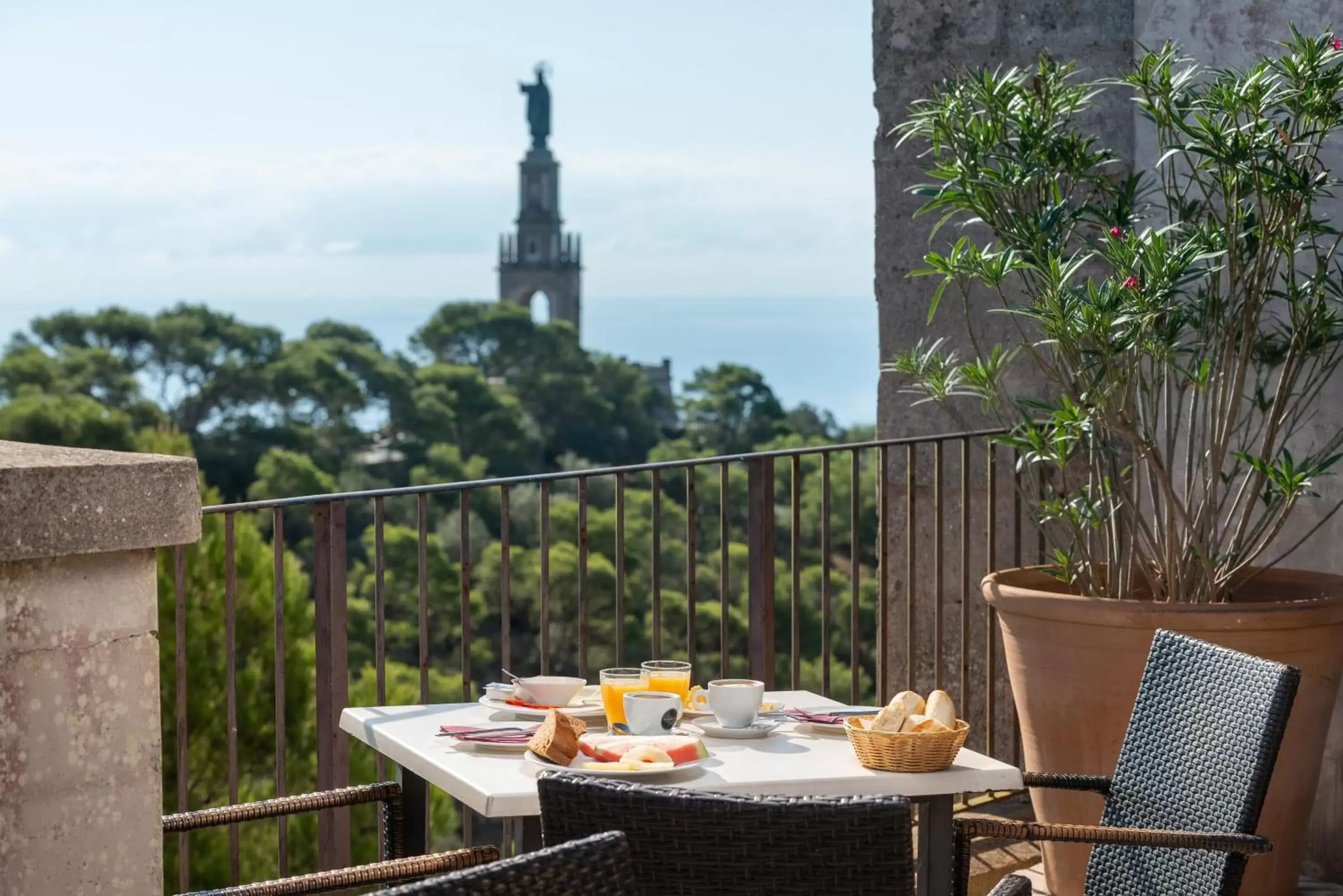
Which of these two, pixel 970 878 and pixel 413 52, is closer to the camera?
pixel 970 878

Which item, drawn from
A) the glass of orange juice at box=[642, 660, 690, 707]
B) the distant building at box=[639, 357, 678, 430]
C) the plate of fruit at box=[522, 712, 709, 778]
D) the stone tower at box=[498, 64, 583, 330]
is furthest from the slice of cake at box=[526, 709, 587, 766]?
the stone tower at box=[498, 64, 583, 330]

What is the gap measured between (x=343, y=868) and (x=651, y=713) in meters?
0.48

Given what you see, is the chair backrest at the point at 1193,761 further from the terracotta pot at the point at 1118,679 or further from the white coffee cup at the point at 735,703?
the terracotta pot at the point at 1118,679

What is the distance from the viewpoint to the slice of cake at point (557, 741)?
2.03 meters

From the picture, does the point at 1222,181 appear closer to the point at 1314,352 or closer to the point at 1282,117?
the point at 1314,352

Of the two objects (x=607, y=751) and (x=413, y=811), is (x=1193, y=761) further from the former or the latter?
(x=413, y=811)

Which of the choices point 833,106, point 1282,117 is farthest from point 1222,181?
point 833,106

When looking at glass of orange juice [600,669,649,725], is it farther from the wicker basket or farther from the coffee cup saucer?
the wicker basket

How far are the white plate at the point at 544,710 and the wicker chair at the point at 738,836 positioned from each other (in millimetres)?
695

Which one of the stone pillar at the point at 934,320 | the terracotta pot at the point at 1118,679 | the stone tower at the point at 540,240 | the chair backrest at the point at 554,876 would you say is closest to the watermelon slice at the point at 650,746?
the chair backrest at the point at 554,876

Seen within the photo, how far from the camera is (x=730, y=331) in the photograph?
85250 mm

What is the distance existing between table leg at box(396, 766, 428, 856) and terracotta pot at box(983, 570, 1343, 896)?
150 cm

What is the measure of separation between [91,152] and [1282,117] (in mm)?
60780

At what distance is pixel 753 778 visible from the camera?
199 cm
